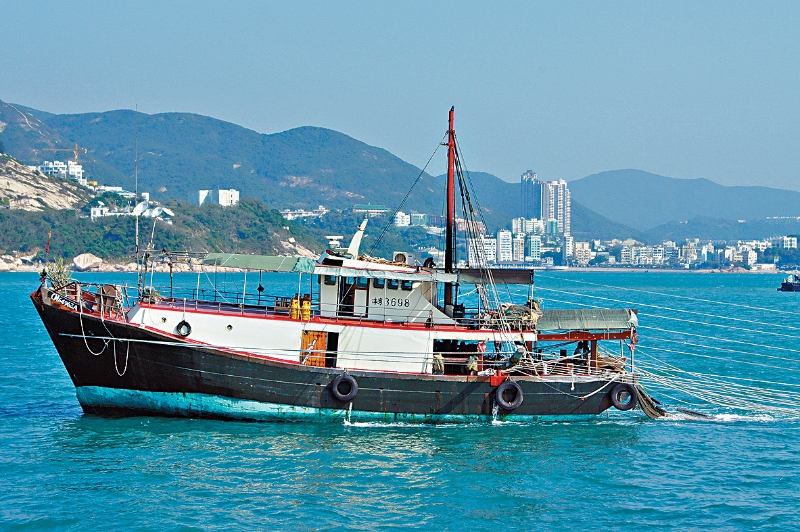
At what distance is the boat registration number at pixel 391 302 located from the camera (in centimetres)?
2439

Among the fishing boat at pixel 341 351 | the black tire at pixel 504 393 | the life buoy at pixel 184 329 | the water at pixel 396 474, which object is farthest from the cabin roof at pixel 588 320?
the life buoy at pixel 184 329

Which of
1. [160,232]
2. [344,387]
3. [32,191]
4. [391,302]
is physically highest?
[32,191]

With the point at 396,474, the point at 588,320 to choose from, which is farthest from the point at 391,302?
the point at 396,474

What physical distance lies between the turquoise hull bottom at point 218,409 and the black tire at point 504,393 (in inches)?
16.0

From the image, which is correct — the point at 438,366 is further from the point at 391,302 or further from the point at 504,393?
the point at 391,302

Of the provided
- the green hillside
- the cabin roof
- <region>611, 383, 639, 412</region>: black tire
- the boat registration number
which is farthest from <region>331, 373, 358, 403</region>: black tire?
the green hillside

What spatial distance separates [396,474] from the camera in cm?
1962

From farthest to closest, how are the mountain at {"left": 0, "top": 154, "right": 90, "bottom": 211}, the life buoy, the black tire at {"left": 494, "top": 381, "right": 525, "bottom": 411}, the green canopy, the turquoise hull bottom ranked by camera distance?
the mountain at {"left": 0, "top": 154, "right": 90, "bottom": 211} → the green canopy → the black tire at {"left": 494, "top": 381, "right": 525, "bottom": 411} → the life buoy → the turquoise hull bottom

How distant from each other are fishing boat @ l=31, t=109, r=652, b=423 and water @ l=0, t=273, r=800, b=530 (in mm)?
577

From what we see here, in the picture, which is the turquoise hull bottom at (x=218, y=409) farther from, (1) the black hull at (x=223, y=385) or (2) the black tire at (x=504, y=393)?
(2) the black tire at (x=504, y=393)

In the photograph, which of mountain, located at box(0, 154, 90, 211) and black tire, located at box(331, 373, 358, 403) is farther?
mountain, located at box(0, 154, 90, 211)

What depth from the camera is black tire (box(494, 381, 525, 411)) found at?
2328 centimetres

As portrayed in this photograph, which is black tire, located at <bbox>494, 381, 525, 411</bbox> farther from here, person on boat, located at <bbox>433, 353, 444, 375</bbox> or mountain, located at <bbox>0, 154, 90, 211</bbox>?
mountain, located at <bbox>0, 154, 90, 211</bbox>

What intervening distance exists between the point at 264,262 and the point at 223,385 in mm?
3542
